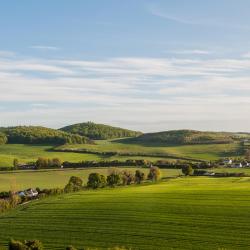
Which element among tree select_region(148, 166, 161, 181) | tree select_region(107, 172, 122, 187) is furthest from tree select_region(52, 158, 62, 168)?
tree select_region(107, 172, 122, 187)

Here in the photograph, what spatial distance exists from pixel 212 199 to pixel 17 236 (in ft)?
100

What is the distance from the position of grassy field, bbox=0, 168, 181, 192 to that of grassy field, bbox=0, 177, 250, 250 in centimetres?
3037

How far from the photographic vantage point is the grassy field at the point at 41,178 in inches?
4596

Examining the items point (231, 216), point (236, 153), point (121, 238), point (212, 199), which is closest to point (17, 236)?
point (121, 238)

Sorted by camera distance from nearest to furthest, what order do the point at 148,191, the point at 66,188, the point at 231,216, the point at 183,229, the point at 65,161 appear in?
the point at 183,229 → the point at 231,216 → the point at 148,191 → the point at 66,188 → the point at 65,161

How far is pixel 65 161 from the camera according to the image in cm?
16688

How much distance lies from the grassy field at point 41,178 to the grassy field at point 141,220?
99.6 ft

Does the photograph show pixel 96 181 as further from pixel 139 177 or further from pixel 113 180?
pixel 139 177

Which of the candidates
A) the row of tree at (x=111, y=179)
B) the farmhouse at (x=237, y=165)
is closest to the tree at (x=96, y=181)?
the row of tree at (x=111, y=179)

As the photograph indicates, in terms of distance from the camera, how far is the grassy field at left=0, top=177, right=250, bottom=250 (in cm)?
5384

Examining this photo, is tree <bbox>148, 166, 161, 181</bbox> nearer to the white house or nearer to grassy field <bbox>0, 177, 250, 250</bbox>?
grassy field <bbox>0, 177, 250, 250</bbox>

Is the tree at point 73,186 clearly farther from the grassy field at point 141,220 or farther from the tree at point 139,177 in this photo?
the tree at point 139,177

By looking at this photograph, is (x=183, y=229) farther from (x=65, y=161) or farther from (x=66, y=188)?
(x=65, y=161)

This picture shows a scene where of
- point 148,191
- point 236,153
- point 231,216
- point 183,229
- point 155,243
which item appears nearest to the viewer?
point 155,243
